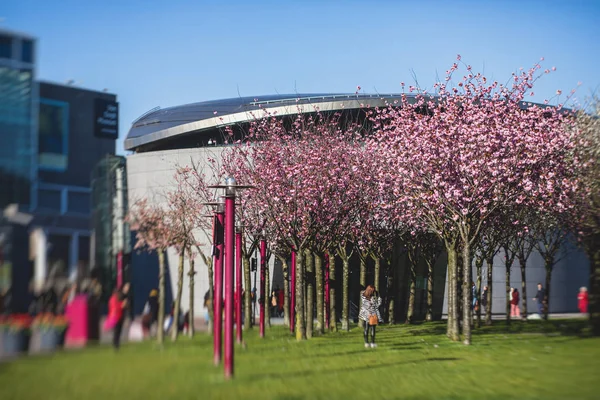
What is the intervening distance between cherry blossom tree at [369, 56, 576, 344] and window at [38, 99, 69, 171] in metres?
19.4

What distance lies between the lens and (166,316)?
21000 millimetres

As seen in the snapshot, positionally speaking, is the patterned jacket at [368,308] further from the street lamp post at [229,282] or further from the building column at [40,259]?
the building column at [40,259]

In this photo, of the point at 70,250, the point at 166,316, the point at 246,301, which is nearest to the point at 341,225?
the point at 246,301

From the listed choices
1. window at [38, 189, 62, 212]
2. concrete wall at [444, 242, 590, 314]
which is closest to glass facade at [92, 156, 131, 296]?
window at [38, 189, 62, 212]

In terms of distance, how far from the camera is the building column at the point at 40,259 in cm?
1587

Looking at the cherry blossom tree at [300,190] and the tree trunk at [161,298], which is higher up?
the cherry blossom tree at [300,190]

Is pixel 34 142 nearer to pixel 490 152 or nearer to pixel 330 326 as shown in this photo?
pixel 490 152

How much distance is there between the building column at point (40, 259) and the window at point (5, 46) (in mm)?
3190

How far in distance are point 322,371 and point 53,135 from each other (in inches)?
385

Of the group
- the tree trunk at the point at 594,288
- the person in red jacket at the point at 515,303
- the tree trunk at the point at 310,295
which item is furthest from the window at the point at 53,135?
the person in red jacket at the point at 515,303

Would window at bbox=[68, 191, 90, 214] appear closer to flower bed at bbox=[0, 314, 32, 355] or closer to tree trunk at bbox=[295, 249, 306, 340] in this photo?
flower bed at bbox=[0, 314, 32, 355]

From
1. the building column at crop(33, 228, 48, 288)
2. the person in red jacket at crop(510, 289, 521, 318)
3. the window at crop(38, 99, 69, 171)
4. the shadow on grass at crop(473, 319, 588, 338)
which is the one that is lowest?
the shadow on grass at crop(473, 319, 588, 338)

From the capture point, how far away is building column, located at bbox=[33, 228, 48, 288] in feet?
52.1

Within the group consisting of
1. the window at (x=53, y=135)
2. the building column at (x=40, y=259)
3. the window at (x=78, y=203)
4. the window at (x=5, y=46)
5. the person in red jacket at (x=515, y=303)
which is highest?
the window at (x=5, y=46)
